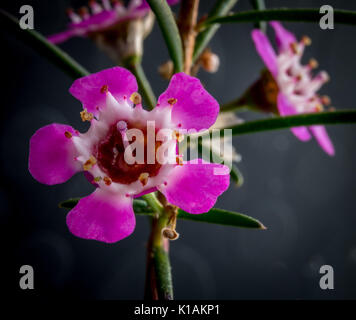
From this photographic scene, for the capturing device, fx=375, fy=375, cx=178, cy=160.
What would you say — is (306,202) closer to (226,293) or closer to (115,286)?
(226,293)

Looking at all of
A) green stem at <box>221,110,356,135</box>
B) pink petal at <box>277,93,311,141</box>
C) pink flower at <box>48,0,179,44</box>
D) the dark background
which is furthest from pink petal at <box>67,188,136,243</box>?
the dark background

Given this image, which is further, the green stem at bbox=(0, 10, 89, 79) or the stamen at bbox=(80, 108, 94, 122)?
the green stem at bbox=(0, 10, 89, 79)

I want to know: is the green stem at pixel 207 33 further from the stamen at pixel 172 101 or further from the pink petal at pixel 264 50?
the stamen at pixel 172 101

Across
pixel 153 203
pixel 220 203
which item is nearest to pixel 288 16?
pixel 153 203

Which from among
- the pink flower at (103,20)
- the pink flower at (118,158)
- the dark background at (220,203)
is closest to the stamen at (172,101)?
the pink flower at (118,158)

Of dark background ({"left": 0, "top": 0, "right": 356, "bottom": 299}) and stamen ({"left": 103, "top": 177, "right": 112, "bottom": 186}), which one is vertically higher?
→ dark background ({"left": 0, "top": 0, "right": 356, "bottom": 299})

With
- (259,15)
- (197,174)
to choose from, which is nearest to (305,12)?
(259,15)

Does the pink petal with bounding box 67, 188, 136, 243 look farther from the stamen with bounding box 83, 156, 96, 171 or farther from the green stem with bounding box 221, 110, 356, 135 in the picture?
the green stem with bounding box 221, 110, 356, 135
